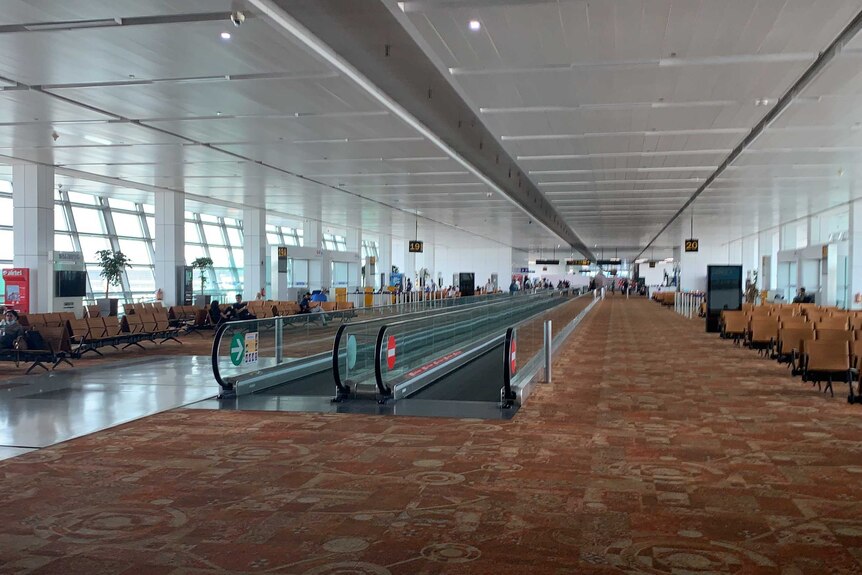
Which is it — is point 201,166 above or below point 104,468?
above

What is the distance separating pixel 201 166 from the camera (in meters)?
21.2

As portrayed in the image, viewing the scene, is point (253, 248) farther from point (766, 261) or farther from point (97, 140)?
point (766, 261)

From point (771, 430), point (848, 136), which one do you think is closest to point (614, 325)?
point (848, 136)

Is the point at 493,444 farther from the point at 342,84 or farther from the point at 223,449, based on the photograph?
the point at 342,84

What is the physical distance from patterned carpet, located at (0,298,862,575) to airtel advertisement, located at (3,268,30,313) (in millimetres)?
13824

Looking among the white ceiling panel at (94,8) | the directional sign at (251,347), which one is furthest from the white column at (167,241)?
the white ceiling panel at (94,8)

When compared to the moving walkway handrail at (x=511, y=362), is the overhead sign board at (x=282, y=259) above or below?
above

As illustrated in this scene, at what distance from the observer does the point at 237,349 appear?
35.1 ft

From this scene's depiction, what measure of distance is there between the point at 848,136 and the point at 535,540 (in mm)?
15621

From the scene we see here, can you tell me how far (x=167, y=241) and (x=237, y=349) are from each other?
59.6 ft

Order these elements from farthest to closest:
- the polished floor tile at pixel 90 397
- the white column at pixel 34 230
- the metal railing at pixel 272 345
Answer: the white column at pixel 34 230 < the metal railing at pixel 272 345 < the polished floor tile at pixel 90 397

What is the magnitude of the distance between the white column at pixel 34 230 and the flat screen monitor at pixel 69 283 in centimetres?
15

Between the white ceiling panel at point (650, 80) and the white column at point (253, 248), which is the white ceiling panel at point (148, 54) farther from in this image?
the white column at point (253, 248)

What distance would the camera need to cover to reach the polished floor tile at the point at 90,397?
7.88 meters
